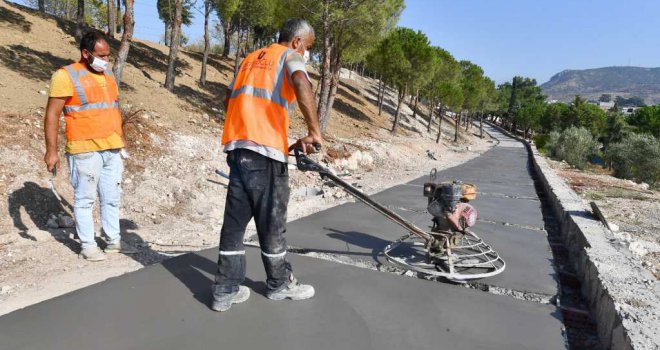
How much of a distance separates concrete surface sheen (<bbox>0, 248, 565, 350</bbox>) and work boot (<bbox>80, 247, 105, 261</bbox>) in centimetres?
60

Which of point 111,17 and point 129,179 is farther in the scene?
point 111,17

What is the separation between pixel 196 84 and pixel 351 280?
1505 centimetres

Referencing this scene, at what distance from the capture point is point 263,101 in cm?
246

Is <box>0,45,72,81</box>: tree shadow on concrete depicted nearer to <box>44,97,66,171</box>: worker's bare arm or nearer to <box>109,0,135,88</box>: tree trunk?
<box>109,0,135,88</box>: tree trunk

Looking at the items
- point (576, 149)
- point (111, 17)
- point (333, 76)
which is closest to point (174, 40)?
point (111, 17)

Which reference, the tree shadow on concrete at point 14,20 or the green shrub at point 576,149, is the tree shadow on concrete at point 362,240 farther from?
the green shrub at point 576,149

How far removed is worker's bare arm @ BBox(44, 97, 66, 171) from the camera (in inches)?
126

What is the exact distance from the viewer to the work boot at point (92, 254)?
3405mm

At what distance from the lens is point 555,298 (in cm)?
296

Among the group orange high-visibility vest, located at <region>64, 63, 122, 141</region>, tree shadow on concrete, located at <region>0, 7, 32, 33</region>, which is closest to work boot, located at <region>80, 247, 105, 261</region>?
orange high-visibility vest, located at <region>64, 63, 122, 141</region>

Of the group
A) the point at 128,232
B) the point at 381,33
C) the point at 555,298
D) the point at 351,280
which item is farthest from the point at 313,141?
the point at 381,33

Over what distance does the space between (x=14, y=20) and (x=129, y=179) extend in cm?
1141

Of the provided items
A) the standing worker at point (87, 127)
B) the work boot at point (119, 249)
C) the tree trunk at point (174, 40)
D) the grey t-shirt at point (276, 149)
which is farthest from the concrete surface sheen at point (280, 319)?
the tree trunk at point (174, 40)

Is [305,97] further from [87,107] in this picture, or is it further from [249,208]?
[87,107]
